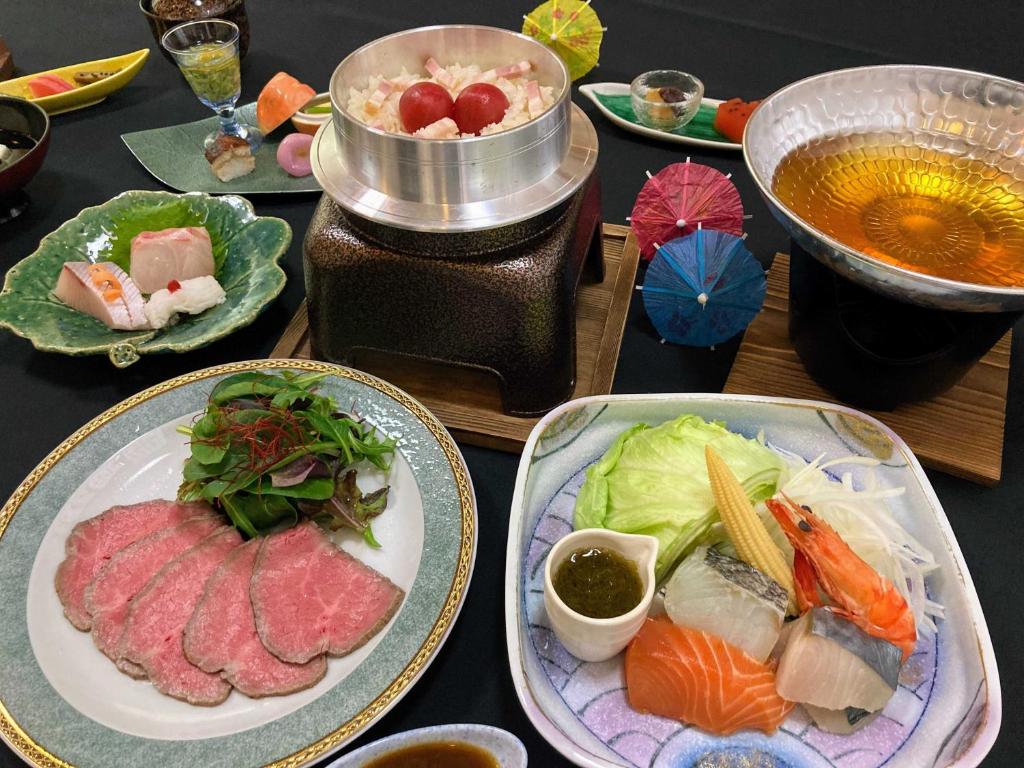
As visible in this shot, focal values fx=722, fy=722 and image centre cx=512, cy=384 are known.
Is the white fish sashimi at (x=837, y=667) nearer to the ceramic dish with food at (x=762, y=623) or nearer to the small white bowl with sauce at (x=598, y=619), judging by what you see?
the ceramic dish with food at (x=762, y=623)

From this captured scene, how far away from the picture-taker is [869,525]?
1.33 meters

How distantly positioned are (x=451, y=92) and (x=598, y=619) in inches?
46.5

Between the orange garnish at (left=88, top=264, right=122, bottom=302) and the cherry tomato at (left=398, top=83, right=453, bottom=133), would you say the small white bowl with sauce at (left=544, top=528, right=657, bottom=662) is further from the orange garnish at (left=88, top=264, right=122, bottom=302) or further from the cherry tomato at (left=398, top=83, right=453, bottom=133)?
the orange garnish at (left=88, top=264, right=122, bottom=302)

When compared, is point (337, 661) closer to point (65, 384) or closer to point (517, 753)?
point (517, 753)

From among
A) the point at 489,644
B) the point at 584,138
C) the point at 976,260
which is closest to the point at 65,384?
the point at 489,644

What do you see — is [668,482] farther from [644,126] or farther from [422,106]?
[644,126]

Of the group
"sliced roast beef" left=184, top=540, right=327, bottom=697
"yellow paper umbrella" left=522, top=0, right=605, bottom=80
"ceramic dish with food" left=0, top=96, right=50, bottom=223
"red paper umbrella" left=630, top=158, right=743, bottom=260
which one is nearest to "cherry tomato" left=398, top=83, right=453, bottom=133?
"red paper umbrella" left=630, top=158, right=743, bottom=260

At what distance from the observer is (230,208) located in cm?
208

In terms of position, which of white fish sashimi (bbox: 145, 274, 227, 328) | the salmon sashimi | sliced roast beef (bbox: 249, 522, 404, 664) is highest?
the salmon sashimi

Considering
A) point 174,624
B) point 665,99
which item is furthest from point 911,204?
point 174,624

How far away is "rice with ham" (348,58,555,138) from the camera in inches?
60.3

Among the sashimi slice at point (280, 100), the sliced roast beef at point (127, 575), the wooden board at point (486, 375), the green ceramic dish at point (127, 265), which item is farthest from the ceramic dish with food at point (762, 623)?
the sashimi slice at point (280, 100)

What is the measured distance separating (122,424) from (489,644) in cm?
93

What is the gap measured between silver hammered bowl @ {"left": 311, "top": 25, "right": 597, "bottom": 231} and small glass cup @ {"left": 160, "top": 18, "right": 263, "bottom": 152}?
1037mm
